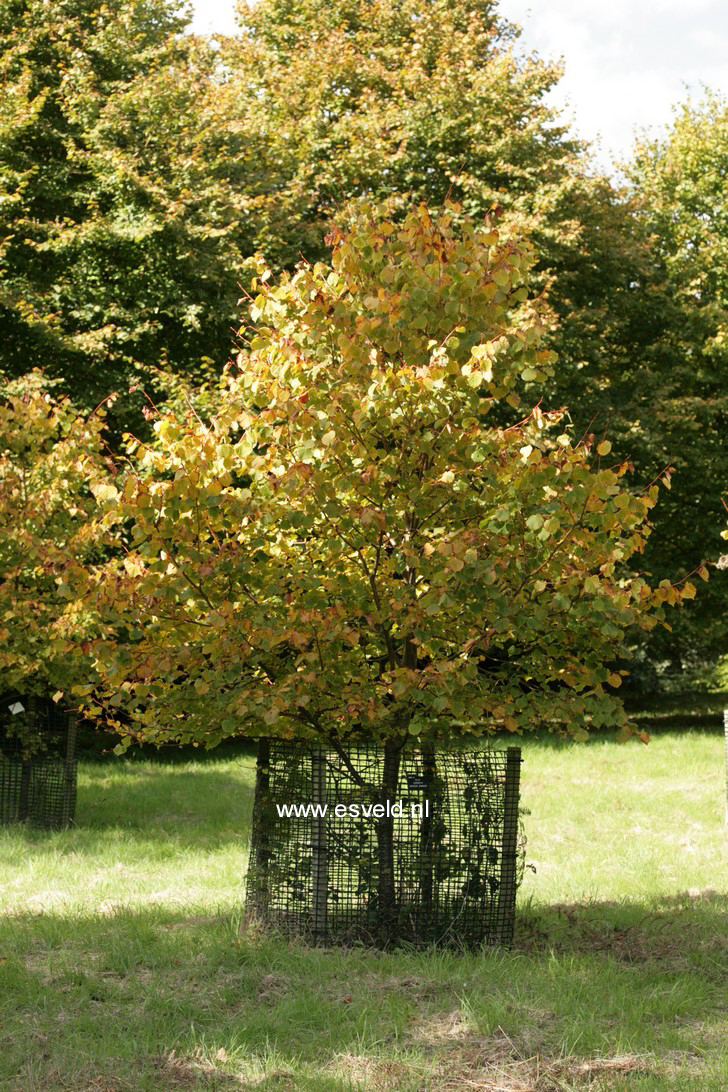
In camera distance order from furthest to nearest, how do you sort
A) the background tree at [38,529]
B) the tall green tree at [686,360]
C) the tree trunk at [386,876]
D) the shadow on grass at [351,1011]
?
the tall green tree at [686,360] < the background tree at [38,529] < the tree trunk at [386,876] < the shadow on grass at [351,1011]

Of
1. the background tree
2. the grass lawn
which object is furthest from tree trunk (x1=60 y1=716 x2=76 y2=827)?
the grass lawn

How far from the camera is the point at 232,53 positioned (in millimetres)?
23547

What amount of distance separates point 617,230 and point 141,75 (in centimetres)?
970

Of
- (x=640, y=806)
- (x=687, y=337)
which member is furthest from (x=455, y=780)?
(x=687, y=337)

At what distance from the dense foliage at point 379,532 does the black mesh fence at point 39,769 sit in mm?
5836

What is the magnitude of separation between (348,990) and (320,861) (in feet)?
3.38

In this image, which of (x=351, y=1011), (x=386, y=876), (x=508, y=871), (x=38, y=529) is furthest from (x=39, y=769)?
(x=351, y=1011)

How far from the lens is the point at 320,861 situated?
21.6 feet

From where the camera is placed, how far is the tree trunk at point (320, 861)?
6.56 m

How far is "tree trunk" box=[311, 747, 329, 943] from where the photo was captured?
6559 millimetres

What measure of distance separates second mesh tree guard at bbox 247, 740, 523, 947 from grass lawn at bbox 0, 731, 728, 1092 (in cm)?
27

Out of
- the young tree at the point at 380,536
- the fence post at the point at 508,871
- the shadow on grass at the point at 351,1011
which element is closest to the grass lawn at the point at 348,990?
the shadow on grass at the point at 351,1011

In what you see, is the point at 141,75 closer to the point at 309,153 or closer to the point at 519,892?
the point at 309,153

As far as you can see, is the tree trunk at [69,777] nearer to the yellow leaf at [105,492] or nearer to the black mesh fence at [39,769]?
the black mesh fence at [39,769]
